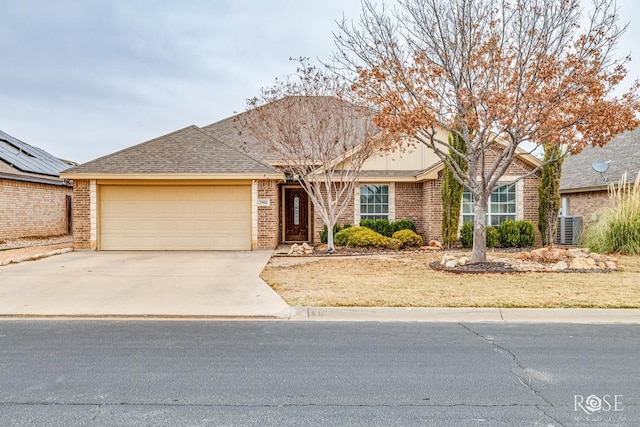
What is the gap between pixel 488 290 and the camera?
26.2 feet

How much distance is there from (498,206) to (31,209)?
1858cm

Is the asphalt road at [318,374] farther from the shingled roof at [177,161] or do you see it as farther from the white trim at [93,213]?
the white trim at [93,213]

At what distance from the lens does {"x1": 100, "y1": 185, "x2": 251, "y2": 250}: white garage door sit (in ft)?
50.4

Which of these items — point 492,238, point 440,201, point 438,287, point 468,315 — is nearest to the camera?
point 468,315

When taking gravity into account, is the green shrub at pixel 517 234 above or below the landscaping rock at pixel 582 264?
above

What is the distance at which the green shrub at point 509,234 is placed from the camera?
14914 mm

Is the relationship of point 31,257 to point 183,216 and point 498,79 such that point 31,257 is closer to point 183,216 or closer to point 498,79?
point 183,216

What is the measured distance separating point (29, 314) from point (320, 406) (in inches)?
207

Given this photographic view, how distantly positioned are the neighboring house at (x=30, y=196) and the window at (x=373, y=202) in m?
13.5

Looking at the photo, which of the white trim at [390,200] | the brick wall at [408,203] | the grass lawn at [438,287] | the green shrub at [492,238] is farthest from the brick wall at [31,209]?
the green shrub at [492,238]

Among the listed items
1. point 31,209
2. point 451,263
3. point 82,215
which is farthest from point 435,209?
point 31,209

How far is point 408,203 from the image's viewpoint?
16.5 m

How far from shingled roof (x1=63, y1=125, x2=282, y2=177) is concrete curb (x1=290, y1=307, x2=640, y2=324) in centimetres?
868

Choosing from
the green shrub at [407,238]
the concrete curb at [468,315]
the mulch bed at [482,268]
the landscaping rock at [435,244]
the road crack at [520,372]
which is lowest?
the road crack at [520,372]
